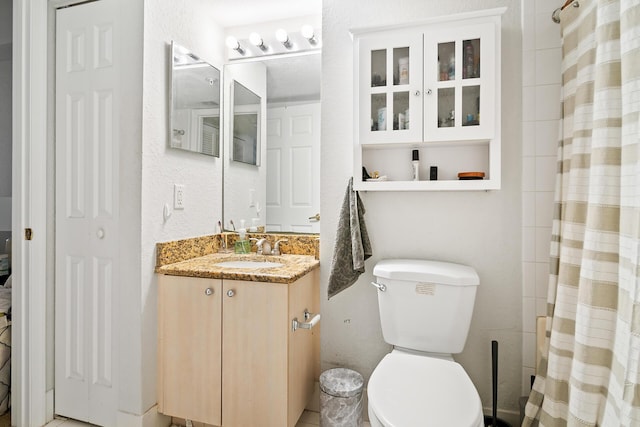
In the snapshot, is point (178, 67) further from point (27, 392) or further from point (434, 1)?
point (27, 392)

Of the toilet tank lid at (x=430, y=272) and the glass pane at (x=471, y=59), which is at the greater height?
the glass pane at (x=471, y=59)

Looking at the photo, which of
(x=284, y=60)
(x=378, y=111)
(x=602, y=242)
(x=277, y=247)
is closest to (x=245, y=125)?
(x=284, y=60)

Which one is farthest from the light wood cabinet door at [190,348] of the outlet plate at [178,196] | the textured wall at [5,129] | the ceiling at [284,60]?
the textured wall at [5,129]

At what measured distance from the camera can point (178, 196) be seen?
1.86 m

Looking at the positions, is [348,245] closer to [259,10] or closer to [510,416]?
[510,416]

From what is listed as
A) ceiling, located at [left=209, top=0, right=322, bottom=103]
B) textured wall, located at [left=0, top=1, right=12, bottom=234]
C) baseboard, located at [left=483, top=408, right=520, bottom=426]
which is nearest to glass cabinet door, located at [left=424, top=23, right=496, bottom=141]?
ceiling, located at [left=209, top=0, right=322, bottom=103]

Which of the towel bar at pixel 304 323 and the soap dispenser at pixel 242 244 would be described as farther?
the soap dispenser at pixel 242 244

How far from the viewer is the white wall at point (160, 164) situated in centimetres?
166

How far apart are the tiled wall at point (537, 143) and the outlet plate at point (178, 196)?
1.66m

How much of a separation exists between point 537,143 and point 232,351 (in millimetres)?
1633

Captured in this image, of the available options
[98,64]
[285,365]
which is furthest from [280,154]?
[285,365]

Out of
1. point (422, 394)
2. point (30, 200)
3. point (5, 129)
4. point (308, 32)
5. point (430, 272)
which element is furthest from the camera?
point (5, 129)

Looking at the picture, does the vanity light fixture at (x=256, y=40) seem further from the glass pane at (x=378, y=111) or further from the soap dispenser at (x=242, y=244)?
the soap dispenser at (x=242, y=244)

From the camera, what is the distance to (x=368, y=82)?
163 centimetres
